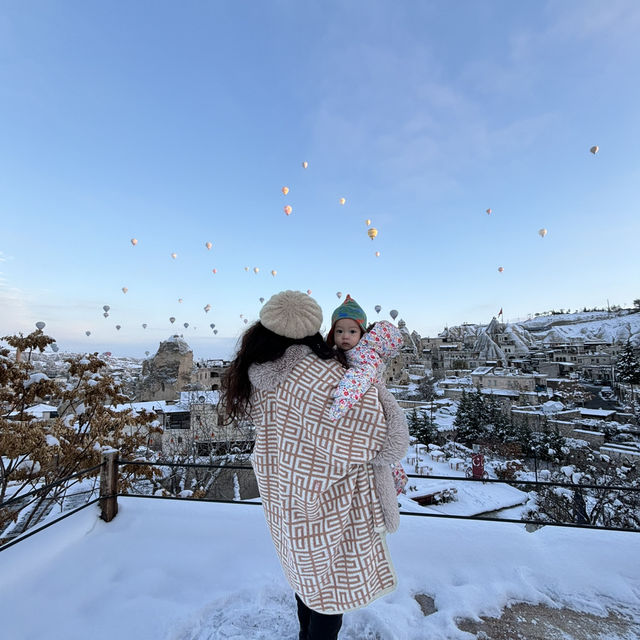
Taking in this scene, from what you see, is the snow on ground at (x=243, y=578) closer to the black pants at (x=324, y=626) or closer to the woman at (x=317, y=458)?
the black pants at (x=324, y=626)

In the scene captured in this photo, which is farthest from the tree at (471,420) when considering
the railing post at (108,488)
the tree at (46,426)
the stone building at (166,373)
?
the stone building at (166,373)

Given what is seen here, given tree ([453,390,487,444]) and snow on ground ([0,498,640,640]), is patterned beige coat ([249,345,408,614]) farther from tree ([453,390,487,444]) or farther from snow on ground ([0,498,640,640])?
tree ([453,390,487,444])

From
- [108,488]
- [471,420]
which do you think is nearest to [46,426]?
[108,488]

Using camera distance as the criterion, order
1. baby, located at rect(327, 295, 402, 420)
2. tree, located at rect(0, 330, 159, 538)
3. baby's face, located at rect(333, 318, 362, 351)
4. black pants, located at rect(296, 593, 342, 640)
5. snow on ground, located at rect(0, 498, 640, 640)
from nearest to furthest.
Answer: baby, located at rect(327, 295, 402, 420) → black pants, located at rect(296, 593, 342, 640) → baby's face, located at rect(333, 318, 362, 351) → snow on ground, located at rect(0, 498, 640, 640) → tree, located at rect(0, 330, 159, 538)

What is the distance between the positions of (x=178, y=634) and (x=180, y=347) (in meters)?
37.8

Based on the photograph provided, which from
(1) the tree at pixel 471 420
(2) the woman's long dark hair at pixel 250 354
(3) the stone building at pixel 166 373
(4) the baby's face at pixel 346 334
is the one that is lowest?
(1) the tree at pixel 471 420

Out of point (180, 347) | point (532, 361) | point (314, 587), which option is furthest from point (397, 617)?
point (532, 361)

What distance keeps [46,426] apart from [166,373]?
1294 inches

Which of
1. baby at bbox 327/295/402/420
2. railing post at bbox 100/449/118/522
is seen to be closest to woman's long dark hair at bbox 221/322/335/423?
baby at bbox 327/295/402/420

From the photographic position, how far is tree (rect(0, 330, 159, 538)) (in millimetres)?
4539

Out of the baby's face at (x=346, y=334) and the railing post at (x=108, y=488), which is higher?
the baby's face at (x=346, y=334)

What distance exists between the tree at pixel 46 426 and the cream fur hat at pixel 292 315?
4.56 meters

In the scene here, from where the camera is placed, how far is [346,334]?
5.03 feet

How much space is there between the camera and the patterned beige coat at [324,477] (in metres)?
1.20
